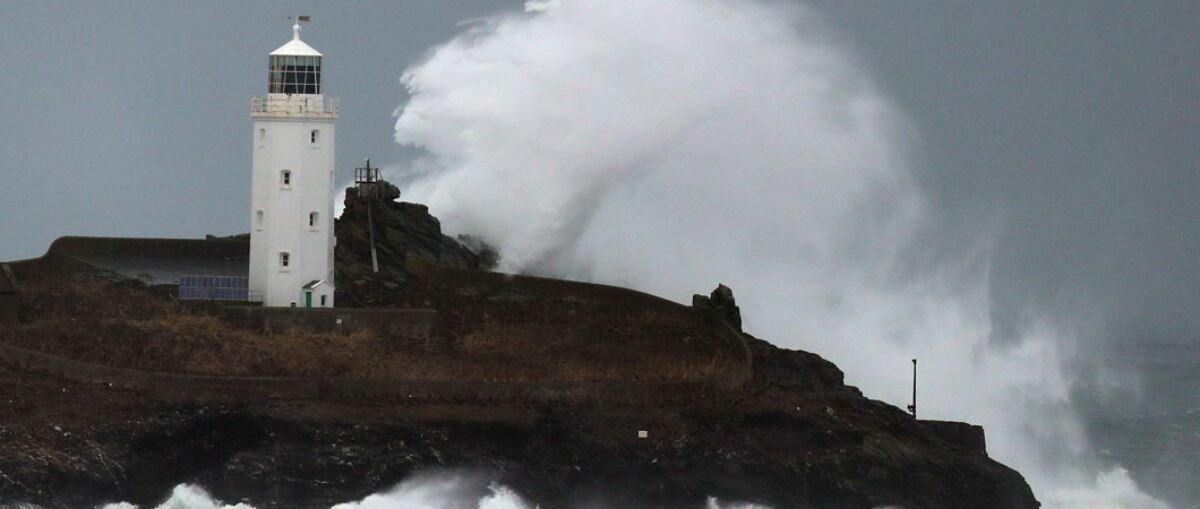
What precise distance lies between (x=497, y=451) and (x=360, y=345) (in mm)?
5143

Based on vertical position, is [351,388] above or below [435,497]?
above

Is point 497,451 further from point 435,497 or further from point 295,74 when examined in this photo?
point 295,74

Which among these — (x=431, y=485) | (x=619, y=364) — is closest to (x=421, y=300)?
(x=619, y=364)

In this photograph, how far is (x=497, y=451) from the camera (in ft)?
171

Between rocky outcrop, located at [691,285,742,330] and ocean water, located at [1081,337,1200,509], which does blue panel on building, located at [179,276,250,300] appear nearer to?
rocky outcrop, located at [691,285,742,330]

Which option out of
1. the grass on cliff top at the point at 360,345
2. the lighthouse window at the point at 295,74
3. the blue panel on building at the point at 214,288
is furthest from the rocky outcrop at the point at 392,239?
the lighthouse window at the point at 295,74

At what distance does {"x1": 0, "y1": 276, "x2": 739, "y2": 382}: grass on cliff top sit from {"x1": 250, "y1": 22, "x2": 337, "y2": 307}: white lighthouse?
1.96 meters

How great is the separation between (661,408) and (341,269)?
12109mm

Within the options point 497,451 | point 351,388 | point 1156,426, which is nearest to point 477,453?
point 497,451

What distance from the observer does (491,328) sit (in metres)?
58.7

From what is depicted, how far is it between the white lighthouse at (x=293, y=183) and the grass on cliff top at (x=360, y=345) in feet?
6.43

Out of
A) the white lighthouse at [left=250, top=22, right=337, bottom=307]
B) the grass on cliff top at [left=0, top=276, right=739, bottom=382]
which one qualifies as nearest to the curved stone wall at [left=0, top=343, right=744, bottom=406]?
the grass on cliff top at [left=0, top=276, right=739, bottom=382]

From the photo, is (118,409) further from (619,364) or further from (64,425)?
(619,364)

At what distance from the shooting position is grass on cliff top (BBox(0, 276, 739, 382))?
54.2m
